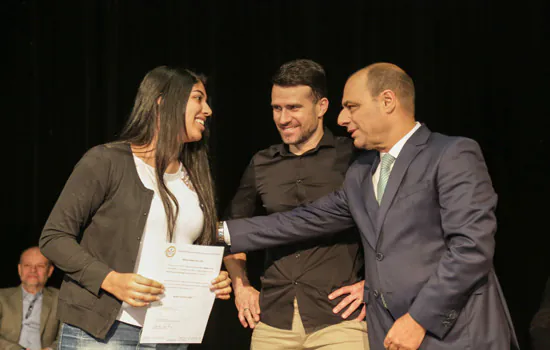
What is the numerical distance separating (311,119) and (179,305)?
3.74ft

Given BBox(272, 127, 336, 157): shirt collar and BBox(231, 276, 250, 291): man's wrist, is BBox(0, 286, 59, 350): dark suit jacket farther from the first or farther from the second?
BBox(272, 127, 336, 157): shirt collar

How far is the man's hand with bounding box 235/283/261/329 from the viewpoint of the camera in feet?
9.17

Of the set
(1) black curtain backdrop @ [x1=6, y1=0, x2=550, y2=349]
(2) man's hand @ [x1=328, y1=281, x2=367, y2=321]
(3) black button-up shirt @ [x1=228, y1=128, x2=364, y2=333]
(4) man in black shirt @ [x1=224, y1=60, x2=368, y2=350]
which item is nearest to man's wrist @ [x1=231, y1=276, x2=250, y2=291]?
(4) man in black shirt @ [x1=224, y1=60, x2=368, y2=350]

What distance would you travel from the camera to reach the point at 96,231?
2232mm

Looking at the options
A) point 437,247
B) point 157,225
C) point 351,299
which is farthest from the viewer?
point 351,299

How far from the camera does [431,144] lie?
89.4 inches

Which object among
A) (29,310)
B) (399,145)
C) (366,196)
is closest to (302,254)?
(366,196)

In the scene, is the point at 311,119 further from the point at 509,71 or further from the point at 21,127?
the point at 21,127

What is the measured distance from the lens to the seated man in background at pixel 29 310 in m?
4.70

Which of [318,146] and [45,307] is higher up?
[318,146]

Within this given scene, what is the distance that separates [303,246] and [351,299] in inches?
12.7

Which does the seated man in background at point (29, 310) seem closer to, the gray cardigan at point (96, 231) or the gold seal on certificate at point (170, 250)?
the gray cardigan at point (96, 231)

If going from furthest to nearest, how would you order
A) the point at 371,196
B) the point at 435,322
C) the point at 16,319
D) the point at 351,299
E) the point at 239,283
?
the point at 16,319 < the point at 239,283 < the point at 351,299 < the point at 371,196 < the point at 435,322

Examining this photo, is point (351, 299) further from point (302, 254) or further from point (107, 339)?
point (107, 339)
